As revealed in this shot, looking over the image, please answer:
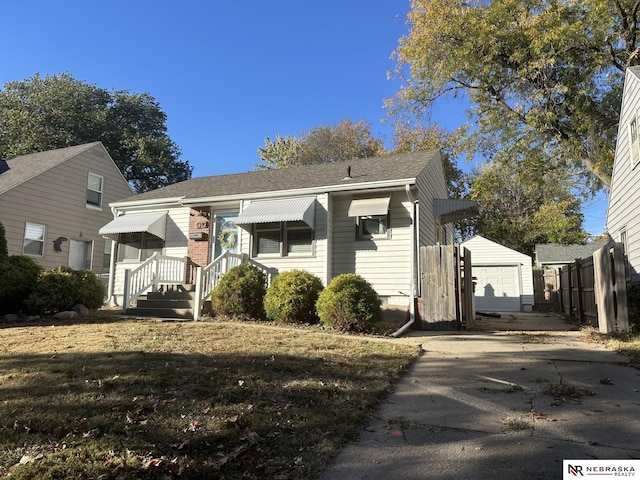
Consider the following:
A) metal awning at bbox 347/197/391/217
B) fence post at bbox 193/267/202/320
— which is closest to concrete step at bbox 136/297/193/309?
fence post at bbox 193/267/202/320

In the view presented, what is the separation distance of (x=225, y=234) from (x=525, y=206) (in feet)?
88.4

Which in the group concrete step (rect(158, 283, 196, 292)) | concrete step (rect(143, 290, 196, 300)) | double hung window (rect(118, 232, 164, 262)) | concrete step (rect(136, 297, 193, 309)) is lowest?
concrete step (rect(136, 297, 193, 309))

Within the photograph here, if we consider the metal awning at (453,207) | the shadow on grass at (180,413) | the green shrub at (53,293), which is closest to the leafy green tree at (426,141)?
the metal awning at (453,207)

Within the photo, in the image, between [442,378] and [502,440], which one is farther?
[442,378]

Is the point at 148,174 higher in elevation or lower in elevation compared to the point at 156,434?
higher

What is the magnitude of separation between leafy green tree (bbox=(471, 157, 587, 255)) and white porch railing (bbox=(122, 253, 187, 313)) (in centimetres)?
1226

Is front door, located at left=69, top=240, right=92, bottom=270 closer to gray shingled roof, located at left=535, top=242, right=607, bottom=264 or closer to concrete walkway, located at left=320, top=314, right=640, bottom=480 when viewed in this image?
concrete walkway, located at left=320, top=314, right=640, bottom=480

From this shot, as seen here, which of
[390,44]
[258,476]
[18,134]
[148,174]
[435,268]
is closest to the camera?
[258,476]

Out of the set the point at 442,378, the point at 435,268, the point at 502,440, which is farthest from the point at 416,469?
the point at 435,268

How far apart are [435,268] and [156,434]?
7.60m

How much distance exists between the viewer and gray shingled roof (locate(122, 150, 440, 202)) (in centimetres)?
1113

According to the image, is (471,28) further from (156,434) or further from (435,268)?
(156,434)

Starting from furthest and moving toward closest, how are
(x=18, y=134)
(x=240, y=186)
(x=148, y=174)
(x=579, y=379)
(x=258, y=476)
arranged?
(x=148, y=174) → (x=18, y=134) → (x=240, y=186) → (x=579, y=379) → (x=258, y=476)

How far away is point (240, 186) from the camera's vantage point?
518 inches
